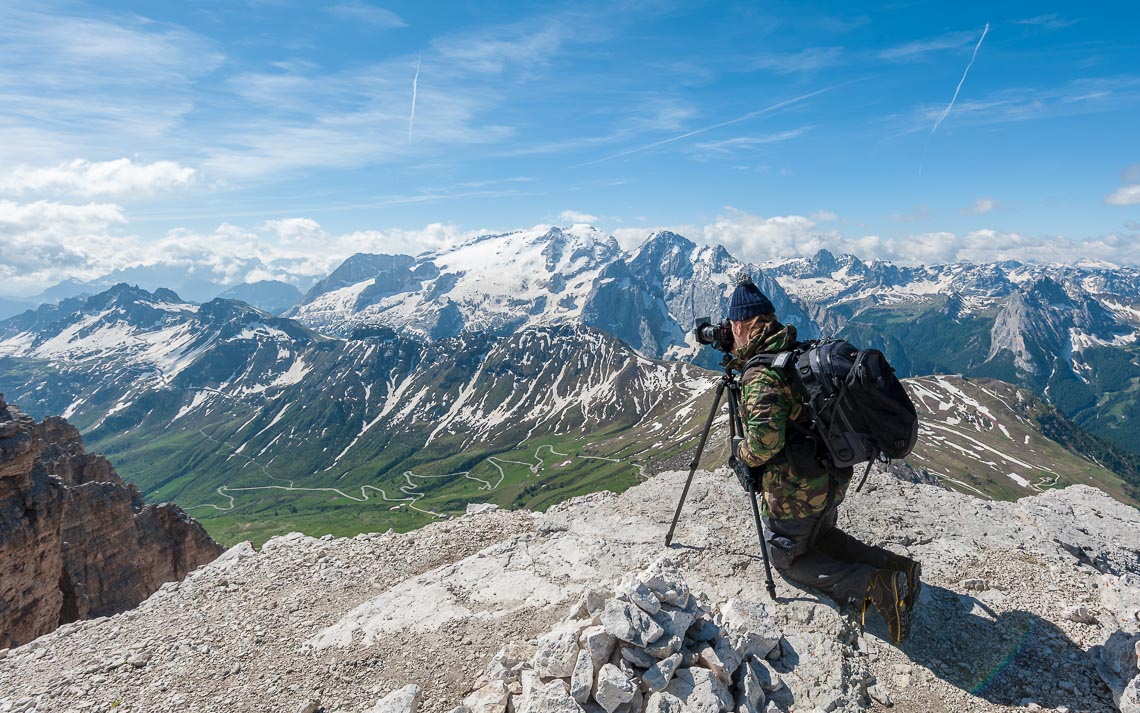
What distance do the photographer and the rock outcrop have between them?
38.6m

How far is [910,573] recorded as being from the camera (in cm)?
941

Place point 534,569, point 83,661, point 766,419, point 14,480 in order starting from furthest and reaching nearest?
point 14,480, point 534,569, point 83,661, point 766,419

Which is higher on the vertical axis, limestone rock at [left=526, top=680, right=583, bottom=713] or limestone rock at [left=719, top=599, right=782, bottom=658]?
limestone rock at [left=526, top=680, right=583, bottom=713]

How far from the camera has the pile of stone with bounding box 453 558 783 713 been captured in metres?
7.21

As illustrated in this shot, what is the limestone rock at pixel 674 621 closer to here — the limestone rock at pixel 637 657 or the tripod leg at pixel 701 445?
the limestone rock at pixel 637 657

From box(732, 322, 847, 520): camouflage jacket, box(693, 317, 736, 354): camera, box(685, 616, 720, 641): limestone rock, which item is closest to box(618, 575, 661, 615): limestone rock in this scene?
box(685, 616, 720, 641): limestone rock

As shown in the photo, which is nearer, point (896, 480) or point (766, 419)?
point (766, 419)

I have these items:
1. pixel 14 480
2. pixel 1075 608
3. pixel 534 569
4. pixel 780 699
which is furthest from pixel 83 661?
pixel 14 480

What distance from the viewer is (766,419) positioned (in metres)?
9.05

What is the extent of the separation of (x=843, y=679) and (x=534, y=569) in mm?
6503

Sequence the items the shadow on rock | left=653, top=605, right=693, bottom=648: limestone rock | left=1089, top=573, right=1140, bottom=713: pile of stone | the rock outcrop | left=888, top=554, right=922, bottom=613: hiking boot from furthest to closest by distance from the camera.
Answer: the rock outcrop, left=888, top=554, right=922, bottom=613: hiking boot, the shadow on rock, left=653, top=605, right=693, bottom=648: limestone rock, left=1089, top=573, right=1140, bottom=713: pile of stone

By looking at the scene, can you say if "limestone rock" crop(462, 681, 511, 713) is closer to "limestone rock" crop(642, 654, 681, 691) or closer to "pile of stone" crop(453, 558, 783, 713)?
"pile of stone" crop(453, 558, 783, 713)

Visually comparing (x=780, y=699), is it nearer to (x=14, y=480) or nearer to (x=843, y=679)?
(x=843, y=679)

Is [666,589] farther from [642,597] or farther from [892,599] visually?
[892,599]
